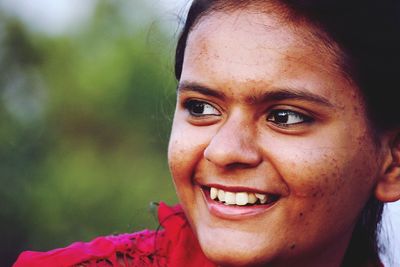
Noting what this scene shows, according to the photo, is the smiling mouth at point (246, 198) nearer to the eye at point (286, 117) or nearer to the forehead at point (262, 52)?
the eye at point (286, 117)

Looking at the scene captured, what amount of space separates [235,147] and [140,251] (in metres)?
0.67

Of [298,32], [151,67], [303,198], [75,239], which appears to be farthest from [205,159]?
[151,67]

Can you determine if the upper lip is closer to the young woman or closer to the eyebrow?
the young woman

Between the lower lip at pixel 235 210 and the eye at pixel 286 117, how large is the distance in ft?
0.81

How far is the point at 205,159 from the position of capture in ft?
7.14

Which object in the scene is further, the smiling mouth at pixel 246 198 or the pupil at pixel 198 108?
the pupil at pixel 198 108

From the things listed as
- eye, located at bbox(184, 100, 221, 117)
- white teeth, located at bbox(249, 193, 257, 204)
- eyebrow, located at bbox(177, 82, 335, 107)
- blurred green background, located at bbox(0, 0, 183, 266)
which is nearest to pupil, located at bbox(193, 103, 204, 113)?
eye, located at bbox(184, 100, 221, 117)

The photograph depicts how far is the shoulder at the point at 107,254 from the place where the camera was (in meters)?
2.37

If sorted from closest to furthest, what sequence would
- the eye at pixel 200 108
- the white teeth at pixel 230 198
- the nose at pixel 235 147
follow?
the nose at pixel 235 147 → the white teeth at pixel 230 198 → the eye at pixel 200 108

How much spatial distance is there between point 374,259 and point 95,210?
127 inches

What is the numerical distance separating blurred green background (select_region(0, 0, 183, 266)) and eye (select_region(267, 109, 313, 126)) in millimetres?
3404

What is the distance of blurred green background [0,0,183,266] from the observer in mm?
5574

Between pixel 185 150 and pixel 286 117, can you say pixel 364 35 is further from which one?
pixel 185 150

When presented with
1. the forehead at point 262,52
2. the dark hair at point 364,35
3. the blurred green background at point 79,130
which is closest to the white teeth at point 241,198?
the forehead at point 262,52
